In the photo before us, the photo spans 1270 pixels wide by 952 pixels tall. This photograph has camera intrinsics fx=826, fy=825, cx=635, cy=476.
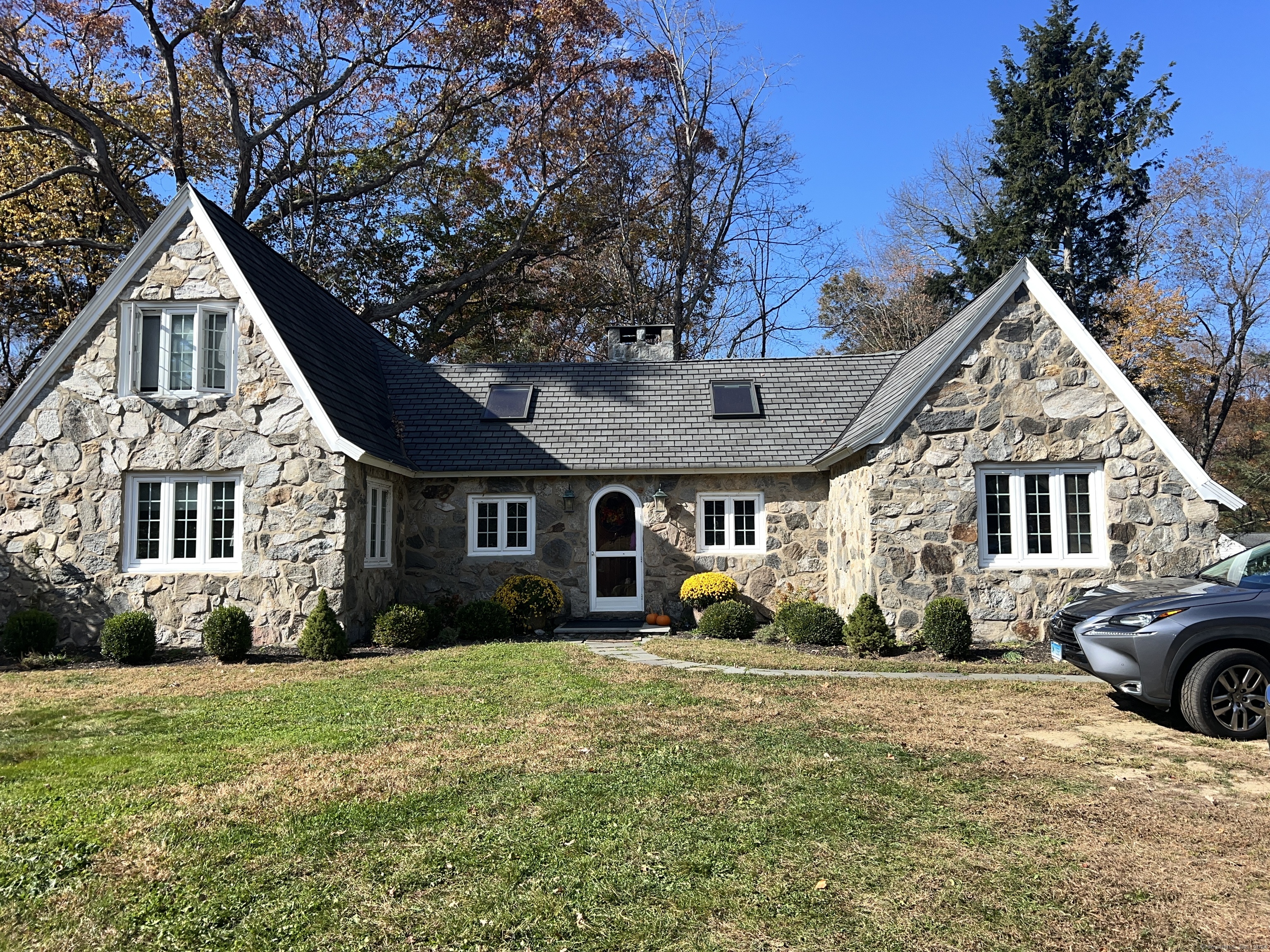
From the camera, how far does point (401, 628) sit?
12797 mm

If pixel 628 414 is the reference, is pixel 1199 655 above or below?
below

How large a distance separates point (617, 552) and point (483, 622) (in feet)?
10.4

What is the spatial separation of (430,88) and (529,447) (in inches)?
621

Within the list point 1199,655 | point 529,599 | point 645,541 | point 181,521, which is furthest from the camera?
point 645,541

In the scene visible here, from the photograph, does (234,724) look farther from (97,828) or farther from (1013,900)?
(1013,900)

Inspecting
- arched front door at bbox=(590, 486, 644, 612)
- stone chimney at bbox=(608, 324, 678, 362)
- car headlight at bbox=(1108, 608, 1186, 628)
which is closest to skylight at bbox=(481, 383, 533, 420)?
arched front door at bbox=(590, 486, 644, 612)

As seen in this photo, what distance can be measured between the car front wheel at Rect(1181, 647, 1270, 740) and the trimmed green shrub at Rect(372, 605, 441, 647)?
1006cm

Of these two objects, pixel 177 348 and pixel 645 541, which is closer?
pixel 177 348

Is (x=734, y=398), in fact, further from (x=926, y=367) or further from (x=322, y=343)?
(x=322, y=343)

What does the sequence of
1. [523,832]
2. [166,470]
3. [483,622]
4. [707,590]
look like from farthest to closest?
[707,590]
[483,622]
[166,470]
[523,832]

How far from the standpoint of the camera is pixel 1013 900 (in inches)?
156

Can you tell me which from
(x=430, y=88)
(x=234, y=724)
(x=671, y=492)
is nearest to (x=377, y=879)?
(x=234, y=724)

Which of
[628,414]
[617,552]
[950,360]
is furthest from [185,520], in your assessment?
[950,360]

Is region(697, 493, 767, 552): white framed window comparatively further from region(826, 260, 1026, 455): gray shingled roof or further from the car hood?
the car hood
